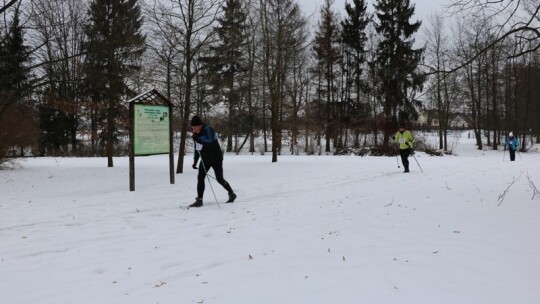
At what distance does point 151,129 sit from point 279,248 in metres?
7.67

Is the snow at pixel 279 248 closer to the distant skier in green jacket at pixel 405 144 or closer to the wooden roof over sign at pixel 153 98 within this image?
the wooden roof over sign at pixel 153 98

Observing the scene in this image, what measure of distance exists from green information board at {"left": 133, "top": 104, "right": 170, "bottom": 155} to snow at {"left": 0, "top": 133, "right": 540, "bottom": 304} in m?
2.19

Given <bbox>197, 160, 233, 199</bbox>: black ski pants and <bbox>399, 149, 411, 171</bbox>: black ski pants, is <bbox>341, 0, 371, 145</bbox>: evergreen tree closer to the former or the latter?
<bbox>399, 149, 411, 171</bbox>: black ski pants

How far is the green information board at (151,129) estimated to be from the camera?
11008 millimetres

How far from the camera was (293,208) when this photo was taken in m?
7.73

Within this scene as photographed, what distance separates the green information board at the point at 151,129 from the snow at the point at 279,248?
2191 millimetres

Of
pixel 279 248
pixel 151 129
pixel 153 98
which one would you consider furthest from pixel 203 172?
pixel 153 98

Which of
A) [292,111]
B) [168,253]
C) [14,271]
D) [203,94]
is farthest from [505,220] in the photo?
[292,111]

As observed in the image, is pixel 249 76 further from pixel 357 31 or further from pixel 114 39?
pixel 357 31

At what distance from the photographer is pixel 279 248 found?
495 centimetres

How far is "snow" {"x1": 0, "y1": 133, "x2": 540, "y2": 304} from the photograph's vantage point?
141 inches

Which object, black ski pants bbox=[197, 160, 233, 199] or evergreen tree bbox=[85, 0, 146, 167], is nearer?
black ski pants bbox=[197, 160, 233, 199]

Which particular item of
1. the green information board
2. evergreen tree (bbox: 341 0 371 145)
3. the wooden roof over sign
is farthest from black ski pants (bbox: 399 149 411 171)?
evergreen tree (bbox: 341 0 371 145)

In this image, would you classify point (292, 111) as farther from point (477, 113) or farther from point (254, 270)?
point (254, 270)
